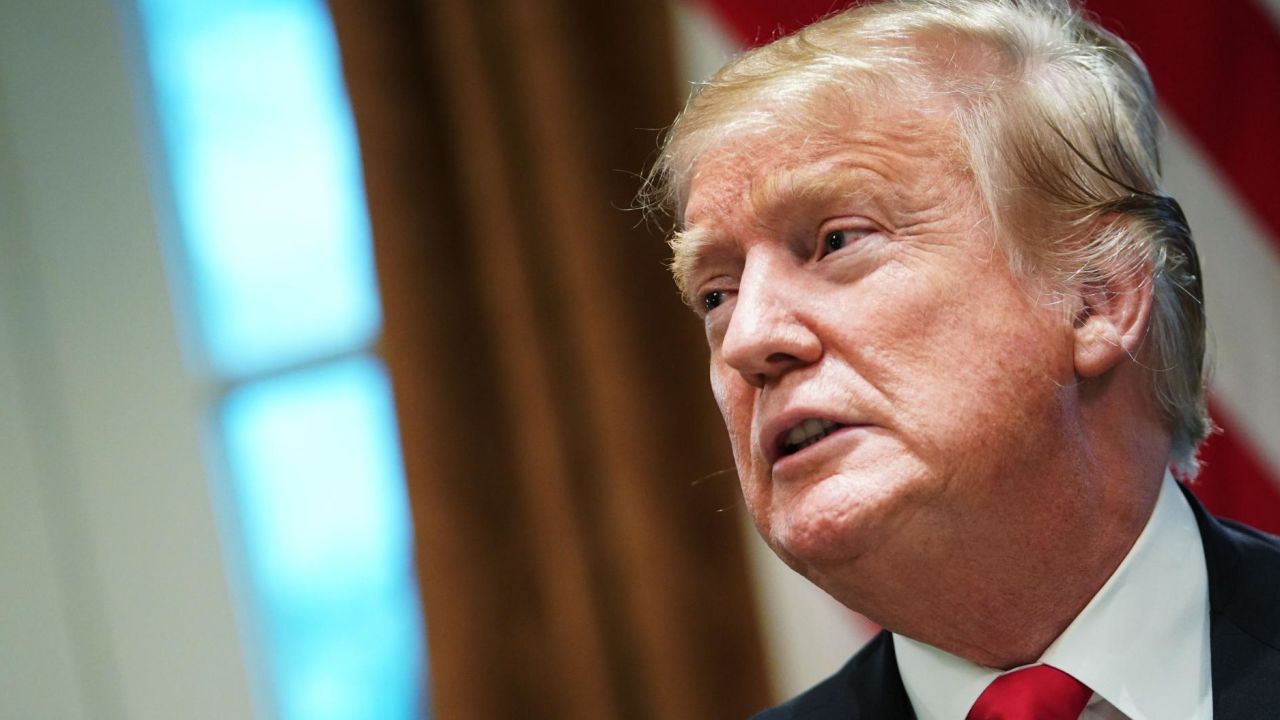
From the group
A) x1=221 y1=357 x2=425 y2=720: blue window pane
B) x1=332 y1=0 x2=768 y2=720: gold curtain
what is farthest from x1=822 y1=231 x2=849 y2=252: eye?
x1=221 y1=357 x2=425 y2=720: blue window pane

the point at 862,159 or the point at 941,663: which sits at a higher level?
the point at 862,159

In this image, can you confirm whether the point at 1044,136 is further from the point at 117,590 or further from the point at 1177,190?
the point at 117,590

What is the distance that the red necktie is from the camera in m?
1.25

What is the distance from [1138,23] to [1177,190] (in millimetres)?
287

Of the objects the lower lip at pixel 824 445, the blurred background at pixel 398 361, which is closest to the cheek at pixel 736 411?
the lower lip at pixel 824 445

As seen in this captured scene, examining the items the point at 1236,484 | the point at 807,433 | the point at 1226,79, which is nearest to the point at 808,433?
the point at 807,433

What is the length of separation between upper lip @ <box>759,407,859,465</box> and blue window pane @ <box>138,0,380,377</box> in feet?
6.06

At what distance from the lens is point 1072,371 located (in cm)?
128

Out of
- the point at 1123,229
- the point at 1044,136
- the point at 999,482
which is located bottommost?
the point at 999,482

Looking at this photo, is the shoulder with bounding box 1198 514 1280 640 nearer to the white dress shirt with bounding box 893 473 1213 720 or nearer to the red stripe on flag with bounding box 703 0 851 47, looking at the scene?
the white dress shirt with bounding box 893 473 1213 720

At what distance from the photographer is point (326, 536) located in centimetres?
301

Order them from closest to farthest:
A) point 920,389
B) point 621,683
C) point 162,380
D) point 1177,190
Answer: point 920,389 < point 1177,190 < point 621,683 < point 162,380

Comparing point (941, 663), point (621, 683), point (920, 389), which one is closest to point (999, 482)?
point (920, 389)

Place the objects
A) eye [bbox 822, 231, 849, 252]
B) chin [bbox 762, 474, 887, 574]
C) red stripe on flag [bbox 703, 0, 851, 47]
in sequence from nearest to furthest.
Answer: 1. chin [bbox 762, 474, 887, 574]
2. eye [bbox 822, 231, 849, 252]
3. red stripe on flag [bbox 703, 0, 851, 47]
